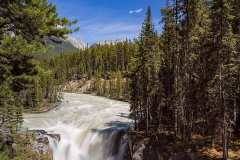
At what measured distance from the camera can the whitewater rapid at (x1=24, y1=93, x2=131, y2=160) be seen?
1939 inches

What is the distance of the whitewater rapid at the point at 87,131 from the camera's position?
49.2m

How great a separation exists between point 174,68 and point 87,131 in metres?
20.3

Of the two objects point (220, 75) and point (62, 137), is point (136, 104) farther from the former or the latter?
point (220, 75)

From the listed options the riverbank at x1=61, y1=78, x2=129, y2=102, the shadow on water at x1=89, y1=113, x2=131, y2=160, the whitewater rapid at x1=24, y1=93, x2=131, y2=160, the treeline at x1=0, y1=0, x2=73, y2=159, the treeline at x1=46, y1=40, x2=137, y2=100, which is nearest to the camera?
the treeline at x1=0, y1=0, x2=73, y2=159

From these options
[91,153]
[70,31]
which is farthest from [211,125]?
[70,31]

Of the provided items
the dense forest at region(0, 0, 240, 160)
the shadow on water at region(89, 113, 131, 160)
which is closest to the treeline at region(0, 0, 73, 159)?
the dense forest at region(0, 0, 240, 160)

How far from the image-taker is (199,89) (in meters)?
38.3

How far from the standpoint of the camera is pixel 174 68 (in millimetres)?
41031

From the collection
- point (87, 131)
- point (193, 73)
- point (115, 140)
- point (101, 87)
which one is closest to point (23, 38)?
point (193, 73)

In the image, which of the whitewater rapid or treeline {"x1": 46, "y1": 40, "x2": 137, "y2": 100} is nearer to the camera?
the whitewater rapid

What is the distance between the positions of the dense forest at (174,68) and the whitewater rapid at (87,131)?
3938 millimetres

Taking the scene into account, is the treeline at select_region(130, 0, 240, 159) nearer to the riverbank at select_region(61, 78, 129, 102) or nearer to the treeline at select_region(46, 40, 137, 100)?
the riverbank at select_region(61, 78, 129, 102)

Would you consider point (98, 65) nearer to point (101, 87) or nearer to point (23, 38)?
point (101, 87)

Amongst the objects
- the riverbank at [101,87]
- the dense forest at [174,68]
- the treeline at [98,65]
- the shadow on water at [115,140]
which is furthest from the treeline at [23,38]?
the treeline at [98,65]
